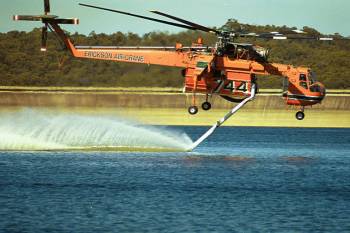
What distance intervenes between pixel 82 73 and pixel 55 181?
50.0 m

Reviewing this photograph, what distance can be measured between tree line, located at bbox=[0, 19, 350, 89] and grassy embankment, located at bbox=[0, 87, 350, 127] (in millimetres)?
Result: 2274

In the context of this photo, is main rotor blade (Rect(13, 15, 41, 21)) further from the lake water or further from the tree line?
the tree line

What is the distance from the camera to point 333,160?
77312 millimetres

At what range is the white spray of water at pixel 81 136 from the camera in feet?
253

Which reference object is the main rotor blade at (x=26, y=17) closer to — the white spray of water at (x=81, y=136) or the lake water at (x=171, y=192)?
the lake water at (x=171, y=192)

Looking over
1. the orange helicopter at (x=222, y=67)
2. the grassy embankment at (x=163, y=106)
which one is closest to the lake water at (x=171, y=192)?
the orange helicopter at (x=222, y=67)

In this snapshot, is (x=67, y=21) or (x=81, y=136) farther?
(x=81, y=136)

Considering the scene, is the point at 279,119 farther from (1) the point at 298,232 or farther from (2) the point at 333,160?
(1) the point at 298,232

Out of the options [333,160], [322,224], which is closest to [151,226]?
[322,224]

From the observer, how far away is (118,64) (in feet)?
320

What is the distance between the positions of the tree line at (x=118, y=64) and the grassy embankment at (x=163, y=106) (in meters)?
2.27

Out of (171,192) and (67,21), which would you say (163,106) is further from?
(171,192)

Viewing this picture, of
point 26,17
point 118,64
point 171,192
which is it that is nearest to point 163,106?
point 118,64

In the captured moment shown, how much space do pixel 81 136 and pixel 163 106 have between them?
35.5m
